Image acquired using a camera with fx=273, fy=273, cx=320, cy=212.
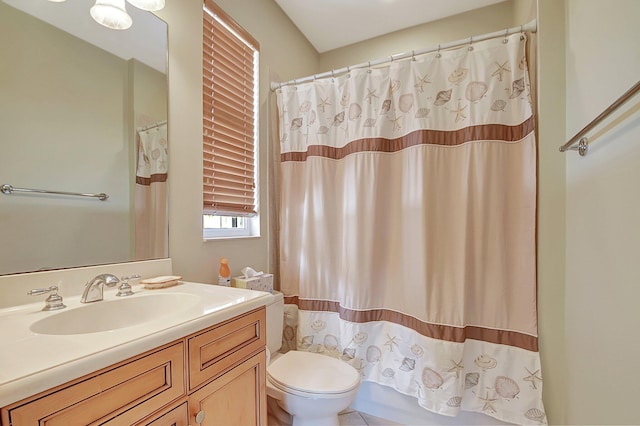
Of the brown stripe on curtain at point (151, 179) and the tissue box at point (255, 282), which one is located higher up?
the brown stripe on curtain at point (151, 179)

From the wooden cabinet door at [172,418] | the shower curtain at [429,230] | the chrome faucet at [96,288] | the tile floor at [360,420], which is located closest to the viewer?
the wooden cabinet door at [172,418]

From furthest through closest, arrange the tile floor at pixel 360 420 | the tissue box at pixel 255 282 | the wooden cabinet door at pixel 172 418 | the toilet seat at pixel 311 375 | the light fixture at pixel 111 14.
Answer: the tile floor at pixel 360 420, the tissue box at pixel 255 282, the toilet seat at pixel 311 375, the light fixture at pixel 111 14, the wooden cabinet door at pixel 172 418

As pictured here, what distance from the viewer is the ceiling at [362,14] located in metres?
1.96

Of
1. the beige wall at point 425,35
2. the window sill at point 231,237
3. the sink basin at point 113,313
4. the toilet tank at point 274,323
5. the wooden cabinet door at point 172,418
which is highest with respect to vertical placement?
the beige wall at point 425,35

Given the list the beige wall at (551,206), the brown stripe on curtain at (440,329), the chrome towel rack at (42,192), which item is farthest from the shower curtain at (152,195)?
the beige wall at (551,206)

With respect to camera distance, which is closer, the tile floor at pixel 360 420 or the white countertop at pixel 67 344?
the white countertop at pixel 67 344

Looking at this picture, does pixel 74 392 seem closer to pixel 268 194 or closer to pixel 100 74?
pixel 100 74

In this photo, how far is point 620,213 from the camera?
844 millimetres

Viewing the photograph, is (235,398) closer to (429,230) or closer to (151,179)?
(151,179)

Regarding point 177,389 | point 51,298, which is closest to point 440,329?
point 177,389

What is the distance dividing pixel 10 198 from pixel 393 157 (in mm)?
1619

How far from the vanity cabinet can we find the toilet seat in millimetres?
297

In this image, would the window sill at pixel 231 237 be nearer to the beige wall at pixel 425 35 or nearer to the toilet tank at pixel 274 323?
the toilet tank at pixel 274 323

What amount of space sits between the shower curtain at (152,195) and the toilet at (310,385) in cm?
69
